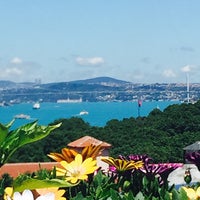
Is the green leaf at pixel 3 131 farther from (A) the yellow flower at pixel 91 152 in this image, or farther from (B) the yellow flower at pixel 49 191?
(A) the yellow flower at pixel 91 152

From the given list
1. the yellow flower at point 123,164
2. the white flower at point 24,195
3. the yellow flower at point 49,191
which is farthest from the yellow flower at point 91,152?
the white flower at point 24,195

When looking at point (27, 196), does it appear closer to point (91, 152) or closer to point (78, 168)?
point (78, 168)

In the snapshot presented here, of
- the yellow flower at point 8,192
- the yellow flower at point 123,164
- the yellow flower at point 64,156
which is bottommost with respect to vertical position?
the yellow flower at point 123,164

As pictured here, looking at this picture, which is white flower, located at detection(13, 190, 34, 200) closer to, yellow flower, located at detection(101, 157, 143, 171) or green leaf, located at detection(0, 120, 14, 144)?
green leaf, located at detection(0, 120, 14, 144)

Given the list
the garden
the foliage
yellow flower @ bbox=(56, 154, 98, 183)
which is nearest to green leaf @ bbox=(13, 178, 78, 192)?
the garden

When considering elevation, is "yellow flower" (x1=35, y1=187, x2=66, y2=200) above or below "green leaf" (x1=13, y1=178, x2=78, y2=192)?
below

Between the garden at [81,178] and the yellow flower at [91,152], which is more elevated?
the yellow flower at [91,152]

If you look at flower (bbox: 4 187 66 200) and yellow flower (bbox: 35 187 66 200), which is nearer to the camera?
flower (bbox: 4 187 66 200)
